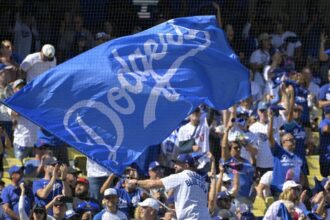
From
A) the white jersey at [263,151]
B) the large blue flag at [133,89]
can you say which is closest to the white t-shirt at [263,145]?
the white jersey at [263,151]

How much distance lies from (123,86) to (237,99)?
1468mm

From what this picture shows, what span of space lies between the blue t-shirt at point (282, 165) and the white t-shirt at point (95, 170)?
6.47 ft

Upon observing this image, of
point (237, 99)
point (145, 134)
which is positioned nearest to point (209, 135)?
point (237, 99)

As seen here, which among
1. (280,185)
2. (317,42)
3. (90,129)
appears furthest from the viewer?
(317,42)

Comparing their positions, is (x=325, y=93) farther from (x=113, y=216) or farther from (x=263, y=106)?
(x=113, y=216)

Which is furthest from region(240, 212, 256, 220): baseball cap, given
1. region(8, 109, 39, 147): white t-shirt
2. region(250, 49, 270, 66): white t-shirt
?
region(250, 49, 270, 66): white t-shirt

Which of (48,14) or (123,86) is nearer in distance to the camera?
(123,86)

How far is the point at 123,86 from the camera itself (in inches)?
651

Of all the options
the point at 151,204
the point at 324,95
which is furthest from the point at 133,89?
the point at 324,95

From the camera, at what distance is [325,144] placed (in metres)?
19.5

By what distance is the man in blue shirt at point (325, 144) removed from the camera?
63.4 ft

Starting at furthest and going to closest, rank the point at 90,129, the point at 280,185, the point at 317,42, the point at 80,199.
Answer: the point at 317,42
the point at 280,185
the point at 80,199
the point at 90,129

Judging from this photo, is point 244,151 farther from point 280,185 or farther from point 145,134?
point 145,134

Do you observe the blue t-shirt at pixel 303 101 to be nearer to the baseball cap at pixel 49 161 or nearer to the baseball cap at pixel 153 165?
the baseball cap at pixel 153 165
